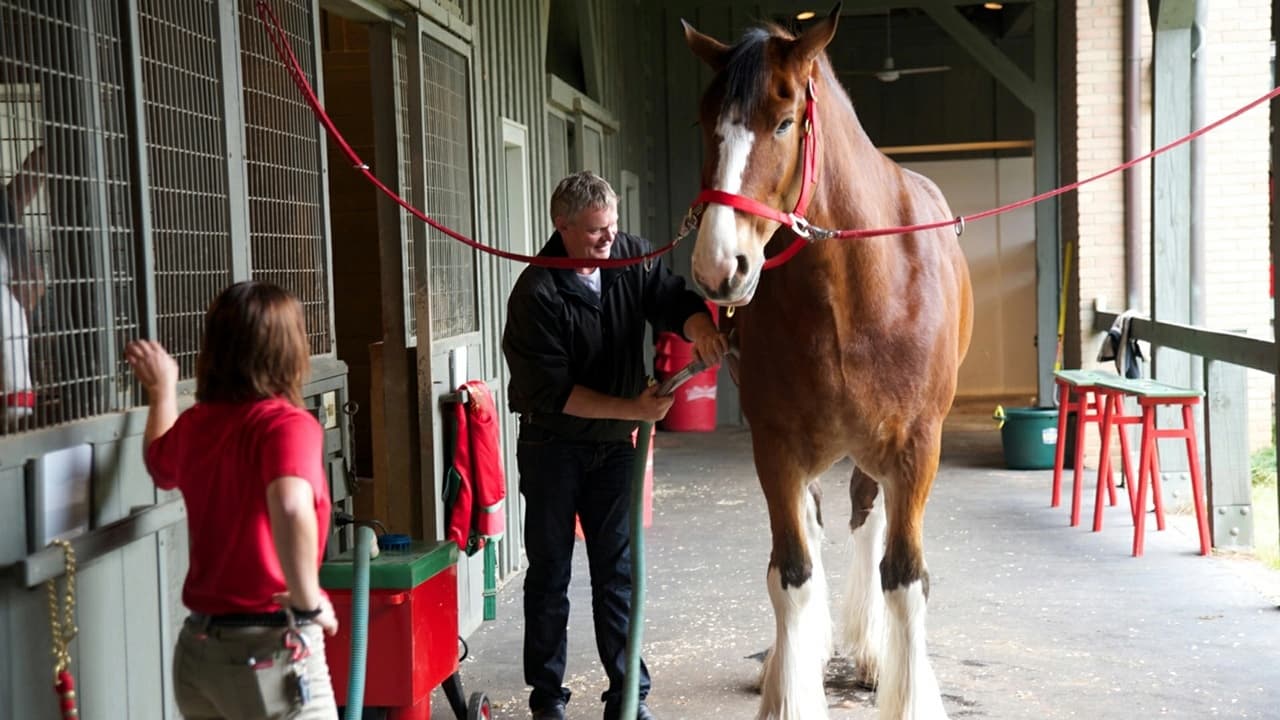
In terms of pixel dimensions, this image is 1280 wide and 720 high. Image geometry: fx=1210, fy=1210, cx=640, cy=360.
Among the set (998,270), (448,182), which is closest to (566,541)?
(448,182)

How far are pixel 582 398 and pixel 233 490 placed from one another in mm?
1259

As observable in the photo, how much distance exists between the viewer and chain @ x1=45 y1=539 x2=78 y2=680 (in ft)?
6.77

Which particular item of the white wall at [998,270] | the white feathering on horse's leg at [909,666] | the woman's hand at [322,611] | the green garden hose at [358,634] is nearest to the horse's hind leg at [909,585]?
the white feathering on horse's leg at [909,666]

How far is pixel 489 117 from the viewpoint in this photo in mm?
5391

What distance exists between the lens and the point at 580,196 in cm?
306

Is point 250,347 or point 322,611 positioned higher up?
point 250,347

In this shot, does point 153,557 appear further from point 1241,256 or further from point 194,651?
point 1241,256

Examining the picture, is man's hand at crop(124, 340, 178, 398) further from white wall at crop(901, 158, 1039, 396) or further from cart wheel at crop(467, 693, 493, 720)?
white wall at crop(901, 158, 1039, 396)

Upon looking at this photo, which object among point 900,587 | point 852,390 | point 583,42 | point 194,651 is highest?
point 583,42

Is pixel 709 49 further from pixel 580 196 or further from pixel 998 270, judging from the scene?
pixel 998 270

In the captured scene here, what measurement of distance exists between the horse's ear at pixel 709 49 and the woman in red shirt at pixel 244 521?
1202 millimetres

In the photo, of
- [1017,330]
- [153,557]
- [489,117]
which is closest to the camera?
[153,557]

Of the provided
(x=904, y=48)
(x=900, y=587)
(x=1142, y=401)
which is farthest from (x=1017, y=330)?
(x=900, y=587)

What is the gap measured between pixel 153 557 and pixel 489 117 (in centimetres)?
325
